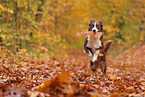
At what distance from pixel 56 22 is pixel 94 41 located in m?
19.2

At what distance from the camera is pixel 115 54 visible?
21719 millimetres

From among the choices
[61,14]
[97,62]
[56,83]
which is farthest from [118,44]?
[56,83]

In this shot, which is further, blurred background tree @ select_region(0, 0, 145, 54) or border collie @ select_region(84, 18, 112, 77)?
blurred background tree @ select_region(0, 0, 145, 54)

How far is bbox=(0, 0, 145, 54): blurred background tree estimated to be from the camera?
11.3 metres

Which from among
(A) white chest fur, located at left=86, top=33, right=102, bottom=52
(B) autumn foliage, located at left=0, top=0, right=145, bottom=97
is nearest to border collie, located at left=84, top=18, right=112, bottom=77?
(A) white chest fur, located at left=86, top=33, right=102, bottom=52

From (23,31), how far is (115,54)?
39.4 ft

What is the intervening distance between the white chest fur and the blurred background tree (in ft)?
13.5

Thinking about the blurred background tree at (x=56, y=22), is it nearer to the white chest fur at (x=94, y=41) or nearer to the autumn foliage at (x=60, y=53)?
the autumn foliage at (x=60, y=53)

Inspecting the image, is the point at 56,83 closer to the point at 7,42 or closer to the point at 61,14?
the point at 7,42

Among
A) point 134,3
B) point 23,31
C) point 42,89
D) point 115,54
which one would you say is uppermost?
point 134,3

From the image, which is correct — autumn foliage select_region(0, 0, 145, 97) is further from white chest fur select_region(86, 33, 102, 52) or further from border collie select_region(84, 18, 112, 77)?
white chest fur select_region(86, 33, 102, 52)

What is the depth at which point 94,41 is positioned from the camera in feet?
22.2

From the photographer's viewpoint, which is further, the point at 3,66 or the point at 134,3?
the point at 134,3

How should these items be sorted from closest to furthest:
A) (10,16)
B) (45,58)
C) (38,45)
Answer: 1. (10,16)
2. (45,58)
3. (38,45)
